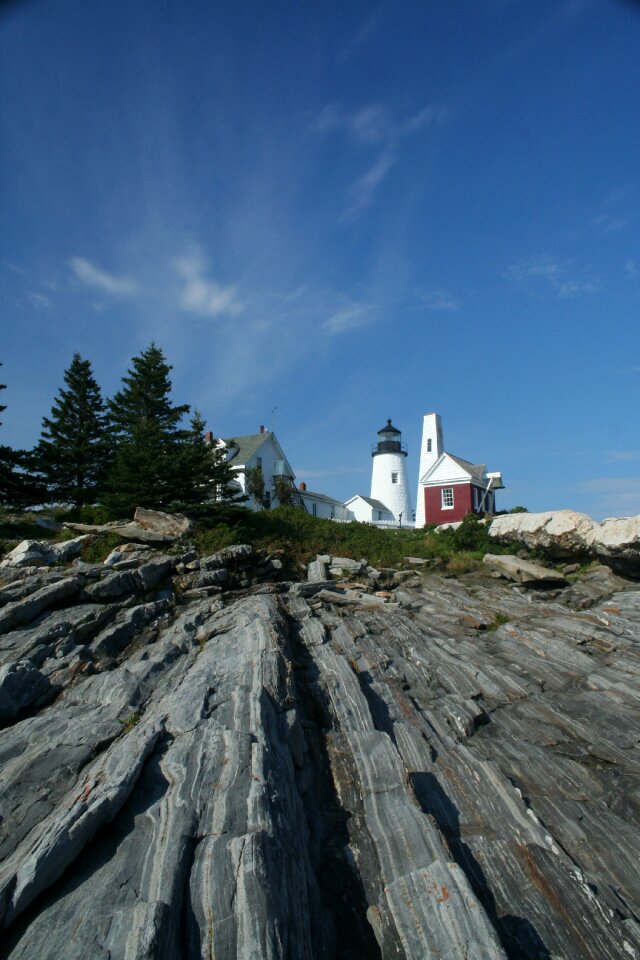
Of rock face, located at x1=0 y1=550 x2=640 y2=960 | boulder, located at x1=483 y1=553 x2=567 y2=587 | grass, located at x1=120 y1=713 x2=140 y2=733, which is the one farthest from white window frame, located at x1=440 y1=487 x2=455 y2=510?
grass, located at x1=120 y1=713 x2=140 y2=733

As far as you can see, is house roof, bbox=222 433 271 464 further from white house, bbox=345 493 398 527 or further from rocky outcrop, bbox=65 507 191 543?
rocky outcrop, bbox=65 507 191 543

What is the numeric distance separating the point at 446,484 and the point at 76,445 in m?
29.3

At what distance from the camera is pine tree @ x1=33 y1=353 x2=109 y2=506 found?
28453mm

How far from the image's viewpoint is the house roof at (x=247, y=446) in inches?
1706

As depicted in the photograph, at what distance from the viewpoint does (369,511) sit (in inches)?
2053

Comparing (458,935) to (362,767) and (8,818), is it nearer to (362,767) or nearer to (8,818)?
(362,767)

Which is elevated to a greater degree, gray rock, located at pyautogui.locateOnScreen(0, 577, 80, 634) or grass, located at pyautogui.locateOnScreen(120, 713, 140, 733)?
gray rock, located at pyautogui.locateOnScreen(0, 577, 80, 634)

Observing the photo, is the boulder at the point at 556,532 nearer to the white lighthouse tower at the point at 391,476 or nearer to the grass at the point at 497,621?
the grass at the point at 497,621

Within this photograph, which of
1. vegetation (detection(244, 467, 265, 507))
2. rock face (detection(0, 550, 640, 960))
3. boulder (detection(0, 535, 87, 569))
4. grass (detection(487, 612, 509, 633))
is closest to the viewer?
rock face (detection(0, 550, 640, 960))

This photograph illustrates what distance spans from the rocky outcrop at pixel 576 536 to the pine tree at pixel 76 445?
24.8 metres

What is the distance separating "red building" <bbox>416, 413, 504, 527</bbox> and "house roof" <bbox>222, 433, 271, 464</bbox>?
49.4ft

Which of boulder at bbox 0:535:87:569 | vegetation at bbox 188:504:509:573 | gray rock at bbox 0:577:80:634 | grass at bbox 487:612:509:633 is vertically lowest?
grass at bbox 487:612:509:633

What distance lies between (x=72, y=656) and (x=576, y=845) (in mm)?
10284

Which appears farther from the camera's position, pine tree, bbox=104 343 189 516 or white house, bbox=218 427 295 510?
white house, bbox=218 427 295 510
